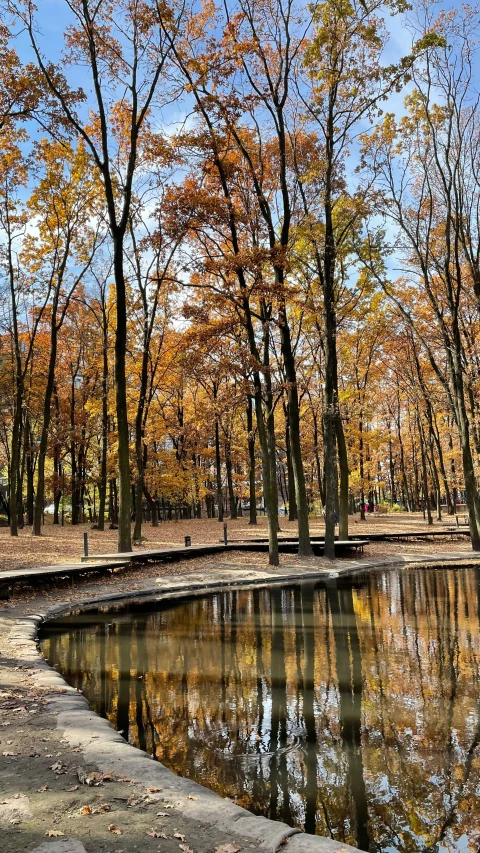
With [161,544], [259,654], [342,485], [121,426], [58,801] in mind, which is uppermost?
[121,426]

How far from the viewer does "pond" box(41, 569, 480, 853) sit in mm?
4035

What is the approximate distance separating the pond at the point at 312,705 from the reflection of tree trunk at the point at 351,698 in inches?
0.6

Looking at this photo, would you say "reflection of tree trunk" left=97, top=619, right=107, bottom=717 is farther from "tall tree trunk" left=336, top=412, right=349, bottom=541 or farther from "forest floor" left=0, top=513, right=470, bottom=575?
"tall tree trunk" left=336, top=412, right=349, bottom=541

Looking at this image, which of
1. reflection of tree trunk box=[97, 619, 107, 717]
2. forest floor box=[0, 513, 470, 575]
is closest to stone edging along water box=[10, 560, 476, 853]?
reflection of tree trunk box=[97, 619, 107, 717]

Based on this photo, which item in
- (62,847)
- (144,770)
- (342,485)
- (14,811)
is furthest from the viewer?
(342,485)

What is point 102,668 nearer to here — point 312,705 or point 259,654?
point 259,654

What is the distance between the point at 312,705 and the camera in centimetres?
604

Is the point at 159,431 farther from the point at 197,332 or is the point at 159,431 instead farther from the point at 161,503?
the point at 161,503

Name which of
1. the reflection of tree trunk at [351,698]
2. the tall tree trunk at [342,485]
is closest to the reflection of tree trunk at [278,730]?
the reflection of tree trunk at [351,698]

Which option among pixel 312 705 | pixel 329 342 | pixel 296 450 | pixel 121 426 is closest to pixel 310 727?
pixel 312 705

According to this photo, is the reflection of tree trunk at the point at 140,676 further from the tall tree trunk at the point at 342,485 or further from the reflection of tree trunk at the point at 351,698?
the tall tree trunk at the point at 342,485

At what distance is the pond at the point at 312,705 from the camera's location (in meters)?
4.04

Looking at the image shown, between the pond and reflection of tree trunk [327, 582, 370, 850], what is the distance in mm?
16

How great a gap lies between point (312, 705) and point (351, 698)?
Answer: 1.49ft
